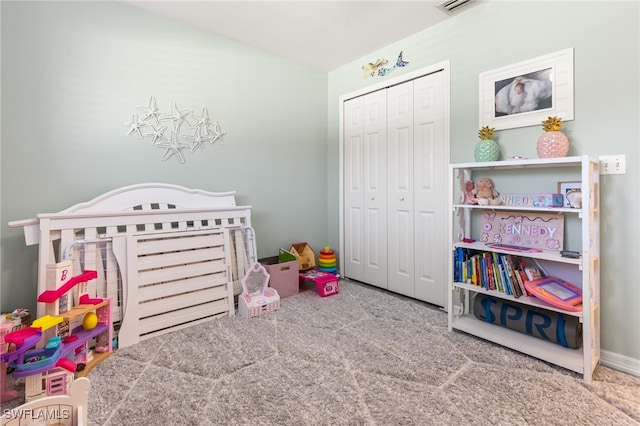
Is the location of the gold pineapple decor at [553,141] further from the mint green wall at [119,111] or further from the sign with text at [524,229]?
the mint green wall at [119,111]

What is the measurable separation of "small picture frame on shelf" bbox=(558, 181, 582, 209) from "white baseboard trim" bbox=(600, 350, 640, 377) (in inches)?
35.3

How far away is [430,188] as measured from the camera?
2.74 metres

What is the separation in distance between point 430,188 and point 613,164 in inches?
47.0

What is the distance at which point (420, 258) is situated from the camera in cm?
284

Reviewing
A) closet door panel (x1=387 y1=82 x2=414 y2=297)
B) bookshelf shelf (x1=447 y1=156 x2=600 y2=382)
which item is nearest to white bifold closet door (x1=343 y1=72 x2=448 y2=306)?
closet door panel (x1=387 y1=82 x2=414 y2=297)

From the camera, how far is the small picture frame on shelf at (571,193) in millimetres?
1769

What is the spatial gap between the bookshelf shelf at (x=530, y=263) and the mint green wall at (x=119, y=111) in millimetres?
1757

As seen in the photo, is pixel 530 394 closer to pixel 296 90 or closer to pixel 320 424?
pixel 320 424

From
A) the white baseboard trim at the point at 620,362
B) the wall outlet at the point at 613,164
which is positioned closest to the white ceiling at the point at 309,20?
the wall outlet at the point at 613,164

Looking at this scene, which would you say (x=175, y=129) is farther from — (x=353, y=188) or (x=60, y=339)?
(x=353, y=188)

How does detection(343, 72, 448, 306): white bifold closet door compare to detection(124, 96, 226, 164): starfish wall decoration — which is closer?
detection(124, 96, 226, 164): starfish wall decoration

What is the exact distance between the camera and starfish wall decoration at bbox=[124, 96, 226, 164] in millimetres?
2443

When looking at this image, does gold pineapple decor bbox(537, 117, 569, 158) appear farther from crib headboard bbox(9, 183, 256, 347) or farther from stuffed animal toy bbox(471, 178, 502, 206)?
crib headboard bbox(9, 183, 256, 347)

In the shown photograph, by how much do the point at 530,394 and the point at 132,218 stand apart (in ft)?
8.50
